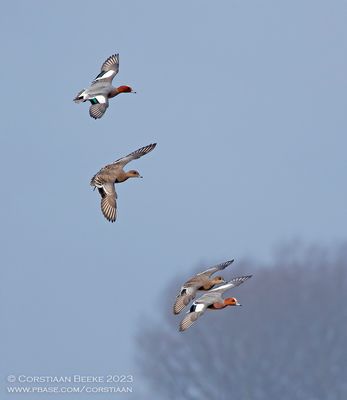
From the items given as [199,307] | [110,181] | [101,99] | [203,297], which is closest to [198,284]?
[203,297]

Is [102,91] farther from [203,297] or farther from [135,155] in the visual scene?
[203,297]

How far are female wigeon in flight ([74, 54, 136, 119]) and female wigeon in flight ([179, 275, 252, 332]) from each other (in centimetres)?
368

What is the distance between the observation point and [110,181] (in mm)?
41250

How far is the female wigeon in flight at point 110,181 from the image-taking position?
1608 inches

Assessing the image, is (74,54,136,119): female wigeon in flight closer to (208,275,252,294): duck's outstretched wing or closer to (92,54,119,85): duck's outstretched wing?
(92,54,119,85): duck's outstretched wing

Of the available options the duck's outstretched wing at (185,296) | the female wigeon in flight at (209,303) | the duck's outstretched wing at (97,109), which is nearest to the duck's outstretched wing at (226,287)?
the female wigeon in flight at (209,303)

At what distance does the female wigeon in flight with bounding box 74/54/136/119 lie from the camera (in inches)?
1617

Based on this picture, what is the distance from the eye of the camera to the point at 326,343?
75250 millimetres

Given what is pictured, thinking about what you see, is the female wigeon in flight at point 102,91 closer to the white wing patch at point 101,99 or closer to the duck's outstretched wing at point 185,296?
the white wing patch at point 101,99

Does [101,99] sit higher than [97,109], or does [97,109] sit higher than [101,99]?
[101,99]

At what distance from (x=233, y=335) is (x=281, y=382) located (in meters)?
3.35

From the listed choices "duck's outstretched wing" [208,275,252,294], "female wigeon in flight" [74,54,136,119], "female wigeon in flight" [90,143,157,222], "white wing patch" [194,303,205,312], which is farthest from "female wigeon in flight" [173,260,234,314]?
"female wigeon in flight" [74,54,136,119]

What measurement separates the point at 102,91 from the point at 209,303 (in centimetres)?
420

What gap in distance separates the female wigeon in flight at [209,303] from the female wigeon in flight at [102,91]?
3678 millimetres
